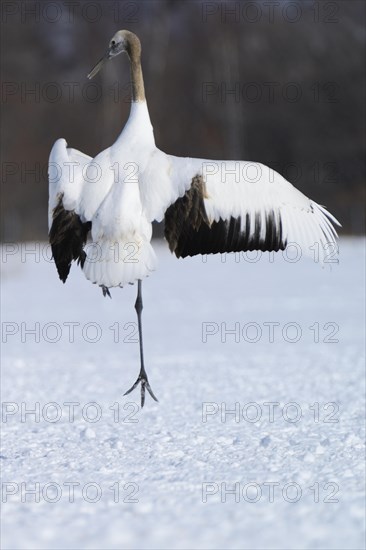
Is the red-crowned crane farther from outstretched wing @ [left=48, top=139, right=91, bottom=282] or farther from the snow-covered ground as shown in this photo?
the snow-covered ground

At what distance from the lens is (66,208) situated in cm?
579

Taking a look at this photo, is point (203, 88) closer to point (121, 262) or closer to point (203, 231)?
point (203, 231)

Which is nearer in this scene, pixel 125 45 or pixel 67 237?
pixel 67 237

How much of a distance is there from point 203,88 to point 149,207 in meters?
34.4

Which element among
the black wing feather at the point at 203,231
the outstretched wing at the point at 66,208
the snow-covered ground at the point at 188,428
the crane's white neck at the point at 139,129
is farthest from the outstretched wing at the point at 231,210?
the snow-covered ground at the point at 188,428

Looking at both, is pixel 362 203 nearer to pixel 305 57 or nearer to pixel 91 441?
pixel 305 57

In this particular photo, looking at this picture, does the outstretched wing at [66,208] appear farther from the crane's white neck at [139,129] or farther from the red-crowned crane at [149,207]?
the crane's white neck at [139,129]

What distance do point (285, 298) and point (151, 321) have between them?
8.98 feet

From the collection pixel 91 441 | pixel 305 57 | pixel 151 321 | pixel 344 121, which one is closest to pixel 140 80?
pixel 91 441

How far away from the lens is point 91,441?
623 cm

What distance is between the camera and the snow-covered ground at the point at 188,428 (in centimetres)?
452

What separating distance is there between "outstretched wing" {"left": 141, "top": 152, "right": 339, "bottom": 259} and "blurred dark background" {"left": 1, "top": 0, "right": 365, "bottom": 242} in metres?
27.6

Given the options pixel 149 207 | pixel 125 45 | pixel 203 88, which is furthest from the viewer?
pixel 203 88

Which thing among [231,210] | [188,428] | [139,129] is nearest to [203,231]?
[231,210]
